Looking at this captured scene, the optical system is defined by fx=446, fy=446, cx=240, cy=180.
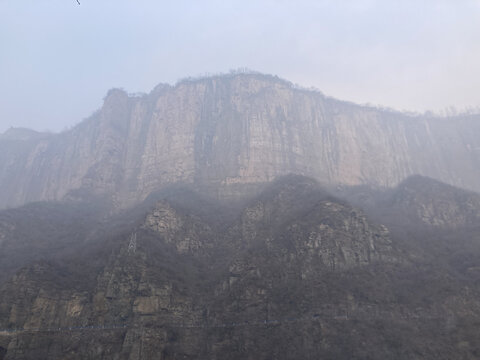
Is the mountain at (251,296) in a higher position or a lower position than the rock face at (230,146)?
lower

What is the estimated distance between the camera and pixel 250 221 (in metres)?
66.6

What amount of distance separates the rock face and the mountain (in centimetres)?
2610

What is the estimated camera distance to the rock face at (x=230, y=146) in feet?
301

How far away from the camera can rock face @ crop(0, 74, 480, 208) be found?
301ft

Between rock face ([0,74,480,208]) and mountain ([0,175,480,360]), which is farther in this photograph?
rock face ([0,74,480,208])

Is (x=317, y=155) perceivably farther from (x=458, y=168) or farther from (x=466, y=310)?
(x=466, y=310)

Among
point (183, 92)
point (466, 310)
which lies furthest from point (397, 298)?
point (183, 92)

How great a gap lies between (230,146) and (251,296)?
45.9 metres

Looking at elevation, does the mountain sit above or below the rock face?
below

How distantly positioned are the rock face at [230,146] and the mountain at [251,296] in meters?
26.1

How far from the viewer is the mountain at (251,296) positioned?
151 feet

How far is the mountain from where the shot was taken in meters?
45.9

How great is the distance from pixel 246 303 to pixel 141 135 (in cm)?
6331

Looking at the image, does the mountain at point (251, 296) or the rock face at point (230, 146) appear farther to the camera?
the rock face at point (230, 146)
